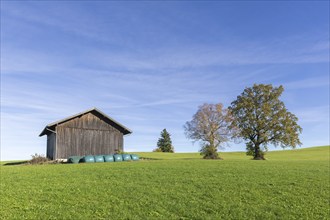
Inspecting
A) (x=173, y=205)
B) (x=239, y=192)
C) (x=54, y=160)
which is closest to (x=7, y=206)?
(x=173, y=205)

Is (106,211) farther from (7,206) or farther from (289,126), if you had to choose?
(289,126)

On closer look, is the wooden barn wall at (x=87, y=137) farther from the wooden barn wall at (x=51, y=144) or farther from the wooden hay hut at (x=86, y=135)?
the wooden barn wall at (x=51, y=144)

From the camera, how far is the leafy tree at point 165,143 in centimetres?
11419

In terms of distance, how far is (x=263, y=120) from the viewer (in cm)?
6053

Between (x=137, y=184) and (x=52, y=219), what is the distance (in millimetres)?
7209

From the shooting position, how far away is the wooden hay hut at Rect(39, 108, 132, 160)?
45.1 metres

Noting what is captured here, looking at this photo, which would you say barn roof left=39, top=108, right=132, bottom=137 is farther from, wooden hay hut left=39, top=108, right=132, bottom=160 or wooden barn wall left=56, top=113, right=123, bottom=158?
wooden barn wall left=56, top=113, right=123, bottom=158

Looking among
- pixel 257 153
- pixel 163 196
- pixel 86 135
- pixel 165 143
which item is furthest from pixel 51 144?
pixel 165 143

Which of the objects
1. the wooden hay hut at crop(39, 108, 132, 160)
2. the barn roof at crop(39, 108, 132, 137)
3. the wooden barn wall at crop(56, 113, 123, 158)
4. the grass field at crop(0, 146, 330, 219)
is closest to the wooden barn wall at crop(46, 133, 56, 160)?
the wooden hay hut at crop(39, 108, 132, 160)

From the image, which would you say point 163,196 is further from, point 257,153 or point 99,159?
point 257,153

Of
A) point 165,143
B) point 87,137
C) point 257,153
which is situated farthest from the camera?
point 165,143

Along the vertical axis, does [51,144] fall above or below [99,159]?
above

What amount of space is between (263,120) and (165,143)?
190ft

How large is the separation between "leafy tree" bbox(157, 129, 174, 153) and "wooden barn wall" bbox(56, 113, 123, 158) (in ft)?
217
